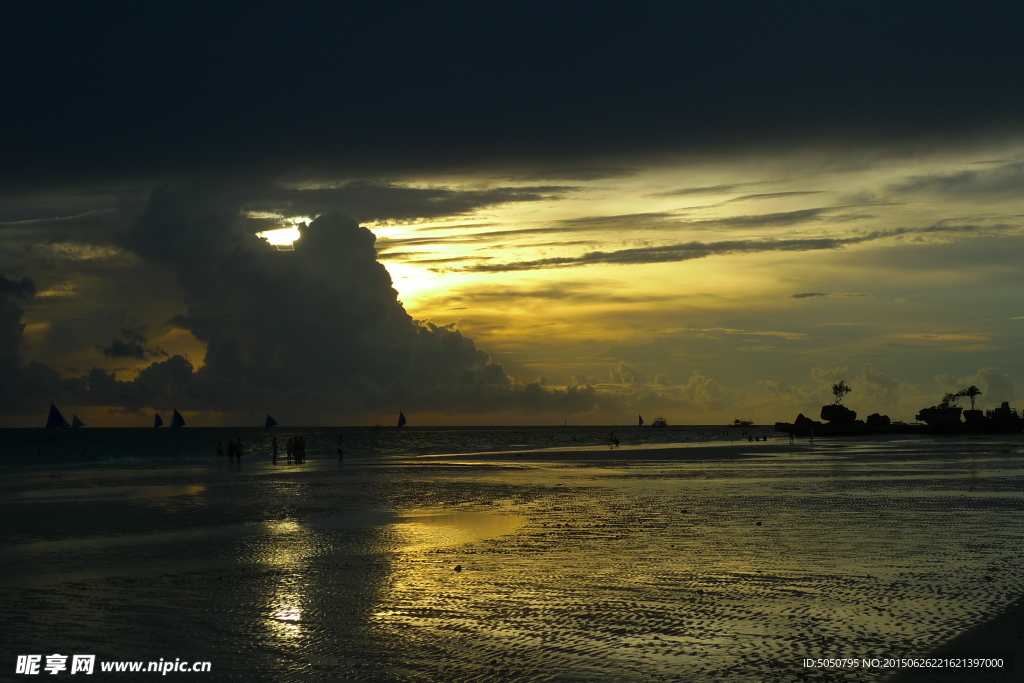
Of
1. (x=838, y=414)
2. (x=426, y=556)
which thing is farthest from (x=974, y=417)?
(x=426, y=556)

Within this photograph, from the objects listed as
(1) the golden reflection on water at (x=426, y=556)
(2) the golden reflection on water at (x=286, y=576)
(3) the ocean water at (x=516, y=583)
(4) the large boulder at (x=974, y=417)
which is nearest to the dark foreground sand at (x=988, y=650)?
(3) the ocean water at (x=516, y=583)

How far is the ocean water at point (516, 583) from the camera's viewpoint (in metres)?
11.3

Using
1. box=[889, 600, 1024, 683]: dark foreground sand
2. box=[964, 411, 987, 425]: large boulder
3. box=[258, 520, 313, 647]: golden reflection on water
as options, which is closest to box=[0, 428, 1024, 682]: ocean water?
box=[258, 520, 313, 647]: golden reflection on water

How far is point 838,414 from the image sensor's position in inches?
7062

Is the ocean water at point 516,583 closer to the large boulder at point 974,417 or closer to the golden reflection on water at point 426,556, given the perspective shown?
the golden reflection on water at point 426,556

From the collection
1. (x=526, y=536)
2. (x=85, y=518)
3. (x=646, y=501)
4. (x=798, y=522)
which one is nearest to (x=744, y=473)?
(x=646, y=501)

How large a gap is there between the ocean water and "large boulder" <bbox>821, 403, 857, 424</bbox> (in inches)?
6065

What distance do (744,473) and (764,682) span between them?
40358mm

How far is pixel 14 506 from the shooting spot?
113 ft

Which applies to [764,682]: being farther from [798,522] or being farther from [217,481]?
[217,481]

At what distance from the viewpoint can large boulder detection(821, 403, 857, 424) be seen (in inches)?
7032

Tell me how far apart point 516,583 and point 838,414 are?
178 meters

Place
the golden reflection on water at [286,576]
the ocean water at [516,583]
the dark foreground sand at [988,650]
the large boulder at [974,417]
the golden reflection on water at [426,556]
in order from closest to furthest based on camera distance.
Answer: the dark foreground sand at [988,650] < the ocean water at [516,583] < the golden reflection on water at [286,576] < the golden reflection on water at [426,556] < the large boulder at [974,417]

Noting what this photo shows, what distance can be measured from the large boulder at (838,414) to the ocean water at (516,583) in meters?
154
